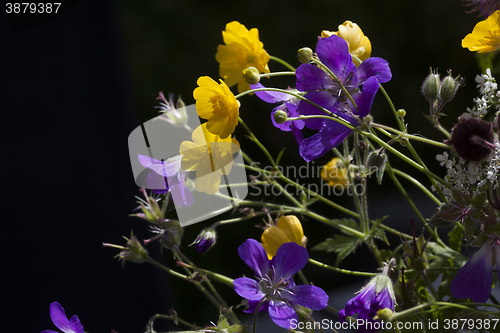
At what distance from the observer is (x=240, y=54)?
1.48 ft

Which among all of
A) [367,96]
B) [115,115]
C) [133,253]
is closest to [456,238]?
[367,96]

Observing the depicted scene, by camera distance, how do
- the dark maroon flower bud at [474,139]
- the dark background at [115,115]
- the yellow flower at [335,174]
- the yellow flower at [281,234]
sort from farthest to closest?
1. the dark background at [115,115]
2. the yellow flower at [335,174]
3. the yellow flower at [281,234]
4. the dark maroon flower bud at [474,139]

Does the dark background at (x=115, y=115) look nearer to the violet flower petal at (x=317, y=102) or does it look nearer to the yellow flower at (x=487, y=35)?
the violet flower petal at (x=317, y=102)

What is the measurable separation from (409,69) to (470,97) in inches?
5.9

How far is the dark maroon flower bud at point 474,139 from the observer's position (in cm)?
25

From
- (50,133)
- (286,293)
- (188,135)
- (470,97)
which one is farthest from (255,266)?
(470,97)

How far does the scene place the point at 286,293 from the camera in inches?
13.1

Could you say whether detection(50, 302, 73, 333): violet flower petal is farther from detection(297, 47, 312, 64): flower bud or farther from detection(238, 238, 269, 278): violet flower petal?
detection(297, 47, 312, 64): flower bud

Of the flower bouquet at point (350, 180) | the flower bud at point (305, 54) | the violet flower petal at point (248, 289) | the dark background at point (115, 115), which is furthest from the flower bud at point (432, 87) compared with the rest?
the dark background at point (115, 115)

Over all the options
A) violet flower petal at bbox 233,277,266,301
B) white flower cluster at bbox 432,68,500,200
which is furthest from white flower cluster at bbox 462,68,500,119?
violet flower petal at bbox 233,277,266,301

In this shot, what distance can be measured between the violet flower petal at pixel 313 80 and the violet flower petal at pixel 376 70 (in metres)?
0.03

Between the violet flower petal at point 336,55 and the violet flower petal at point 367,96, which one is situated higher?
the violet flower petal at point 336,55

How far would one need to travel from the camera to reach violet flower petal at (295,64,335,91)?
0.30m

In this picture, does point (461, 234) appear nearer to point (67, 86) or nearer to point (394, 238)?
point (394, 238)
